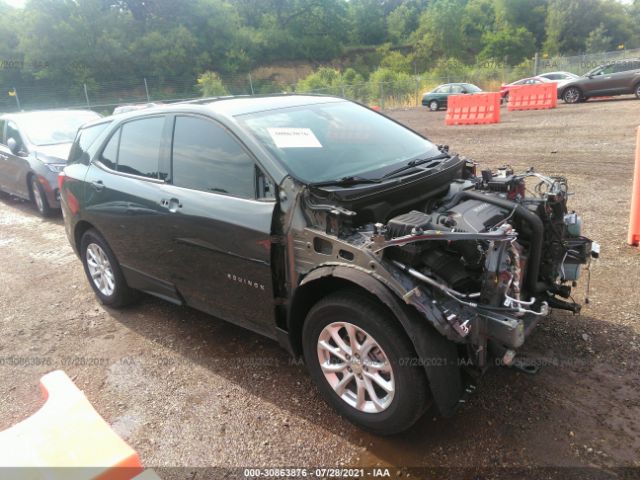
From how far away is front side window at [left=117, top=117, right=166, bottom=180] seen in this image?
374cm

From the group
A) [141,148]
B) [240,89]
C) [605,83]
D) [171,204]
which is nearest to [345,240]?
[171,204]

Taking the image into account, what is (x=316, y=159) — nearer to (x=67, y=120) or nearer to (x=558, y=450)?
(x=558, y=450)

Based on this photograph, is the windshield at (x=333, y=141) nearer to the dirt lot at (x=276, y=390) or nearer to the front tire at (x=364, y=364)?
the front tire at (x=364, y=364)

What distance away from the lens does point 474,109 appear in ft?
53.4

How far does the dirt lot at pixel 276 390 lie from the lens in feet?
8.62

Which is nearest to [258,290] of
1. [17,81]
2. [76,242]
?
[76,242]

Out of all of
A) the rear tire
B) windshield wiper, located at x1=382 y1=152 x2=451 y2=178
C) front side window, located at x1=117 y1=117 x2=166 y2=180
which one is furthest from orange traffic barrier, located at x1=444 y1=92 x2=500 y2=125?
front side window, located at x1=117 y1=117 x2=166 y2=180

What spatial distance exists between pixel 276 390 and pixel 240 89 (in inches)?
1418

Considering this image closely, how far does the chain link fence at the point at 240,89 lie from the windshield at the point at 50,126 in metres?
19.1

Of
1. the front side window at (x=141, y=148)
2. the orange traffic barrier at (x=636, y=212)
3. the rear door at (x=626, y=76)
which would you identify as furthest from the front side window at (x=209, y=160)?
the rear door at (x=626, y=76)

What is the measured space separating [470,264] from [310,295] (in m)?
0.94

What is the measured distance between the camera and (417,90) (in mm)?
30594

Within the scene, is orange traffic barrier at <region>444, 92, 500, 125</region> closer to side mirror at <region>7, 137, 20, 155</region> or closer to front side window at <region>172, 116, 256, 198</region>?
side mirror at <region>7, 137, 20, 155</region>

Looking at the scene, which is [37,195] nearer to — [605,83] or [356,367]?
[356,367]
